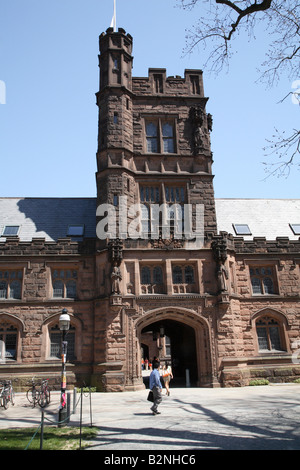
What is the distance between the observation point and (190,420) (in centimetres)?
1050

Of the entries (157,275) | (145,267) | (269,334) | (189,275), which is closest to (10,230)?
(145,267)

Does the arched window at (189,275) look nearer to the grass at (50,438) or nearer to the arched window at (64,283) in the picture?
the arched window at (64,283)

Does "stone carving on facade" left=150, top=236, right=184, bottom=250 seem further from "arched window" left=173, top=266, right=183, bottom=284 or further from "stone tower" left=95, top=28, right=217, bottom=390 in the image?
"arched window" left=173, top=266, right=183, bottom=284

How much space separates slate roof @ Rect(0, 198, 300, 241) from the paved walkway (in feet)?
34.5

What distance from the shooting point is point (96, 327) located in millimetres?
19859

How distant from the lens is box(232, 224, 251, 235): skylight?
82.8 ft

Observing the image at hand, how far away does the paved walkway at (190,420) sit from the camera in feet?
25.5

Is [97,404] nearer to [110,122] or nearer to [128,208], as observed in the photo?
[128,208]

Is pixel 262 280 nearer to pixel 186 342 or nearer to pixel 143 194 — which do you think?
pixel 186 342

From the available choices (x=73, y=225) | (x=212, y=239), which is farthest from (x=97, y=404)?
(x=73, y=225)

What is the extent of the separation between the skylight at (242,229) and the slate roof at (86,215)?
250 mm

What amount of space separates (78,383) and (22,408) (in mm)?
5349

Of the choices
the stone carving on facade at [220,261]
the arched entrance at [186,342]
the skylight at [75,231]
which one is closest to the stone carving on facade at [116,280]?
the arched entrance at [186,342]

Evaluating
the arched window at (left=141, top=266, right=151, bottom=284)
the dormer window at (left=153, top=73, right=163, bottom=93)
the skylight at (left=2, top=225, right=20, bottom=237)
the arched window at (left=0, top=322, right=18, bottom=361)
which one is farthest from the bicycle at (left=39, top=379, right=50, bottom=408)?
the dormer window at (left=153, top=73, right=163, bottom=93)
